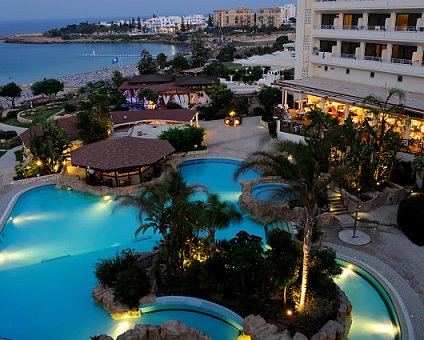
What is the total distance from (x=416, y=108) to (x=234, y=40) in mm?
169614

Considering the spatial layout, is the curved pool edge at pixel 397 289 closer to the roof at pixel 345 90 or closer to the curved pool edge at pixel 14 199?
the roof at pixel 345 90

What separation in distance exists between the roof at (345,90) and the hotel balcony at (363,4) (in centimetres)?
567

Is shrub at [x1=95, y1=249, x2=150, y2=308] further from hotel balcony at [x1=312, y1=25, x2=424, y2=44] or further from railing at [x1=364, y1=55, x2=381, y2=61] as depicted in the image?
railing at [x1=364, y1=55, x2=381, y2=61]

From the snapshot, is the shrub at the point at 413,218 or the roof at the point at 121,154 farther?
the roof at the point at 121,154

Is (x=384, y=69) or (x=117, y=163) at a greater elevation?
(x=384, y=69)

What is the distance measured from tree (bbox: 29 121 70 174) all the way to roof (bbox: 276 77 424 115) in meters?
18.3

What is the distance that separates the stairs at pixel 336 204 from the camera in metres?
20.7

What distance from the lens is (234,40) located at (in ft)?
603

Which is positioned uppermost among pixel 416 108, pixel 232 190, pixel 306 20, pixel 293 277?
pixel 306 20

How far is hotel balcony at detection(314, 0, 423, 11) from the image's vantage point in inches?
1041

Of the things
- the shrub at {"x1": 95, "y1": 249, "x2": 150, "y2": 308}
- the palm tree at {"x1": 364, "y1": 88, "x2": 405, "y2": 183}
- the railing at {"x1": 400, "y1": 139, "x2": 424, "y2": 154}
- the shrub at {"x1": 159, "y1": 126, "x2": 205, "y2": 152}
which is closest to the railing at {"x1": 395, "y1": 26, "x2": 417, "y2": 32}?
the railing at {"x1": 400, "y1": 139, "x2": 424, "y2": 154}

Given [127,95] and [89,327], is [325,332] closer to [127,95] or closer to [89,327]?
[89,327]

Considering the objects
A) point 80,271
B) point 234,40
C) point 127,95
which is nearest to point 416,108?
point 80,271

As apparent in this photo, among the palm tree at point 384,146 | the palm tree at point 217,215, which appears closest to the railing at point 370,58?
the palm tree at point 384,146
